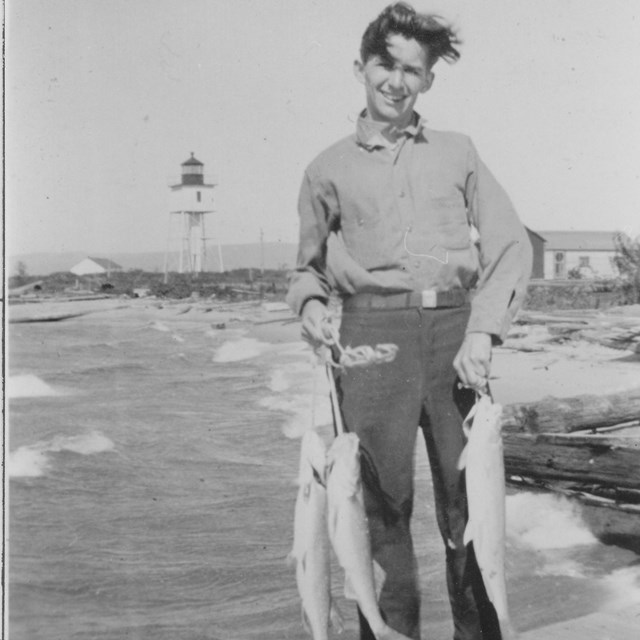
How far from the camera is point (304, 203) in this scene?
3.51 metres

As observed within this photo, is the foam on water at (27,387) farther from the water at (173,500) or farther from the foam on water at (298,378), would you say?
the foam on water at (298,378)

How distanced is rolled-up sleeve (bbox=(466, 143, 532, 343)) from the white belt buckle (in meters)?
0.13

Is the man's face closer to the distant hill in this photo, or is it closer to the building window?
the distant hill

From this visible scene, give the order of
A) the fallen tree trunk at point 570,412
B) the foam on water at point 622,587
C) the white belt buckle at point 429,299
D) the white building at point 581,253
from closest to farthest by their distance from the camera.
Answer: the white belt buckle at point 429,299
the foam on water at point 622,587
the white building at point 581,253
the fallen tree trunk at point 570,412

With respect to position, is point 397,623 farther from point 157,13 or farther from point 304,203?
point 157,13

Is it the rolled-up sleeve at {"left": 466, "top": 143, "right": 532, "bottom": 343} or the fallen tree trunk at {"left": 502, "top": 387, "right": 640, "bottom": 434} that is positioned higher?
the rolled-up sleeve at {"left": 466, "top": 143, "right": 532, "bottom": 343}

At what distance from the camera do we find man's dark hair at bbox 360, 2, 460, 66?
3.50m

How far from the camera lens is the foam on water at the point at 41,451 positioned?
3.79 m

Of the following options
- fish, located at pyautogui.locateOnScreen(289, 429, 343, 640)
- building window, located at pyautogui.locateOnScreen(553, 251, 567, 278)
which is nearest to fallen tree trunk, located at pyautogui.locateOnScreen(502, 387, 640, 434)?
building window, located at pyautogui.locateOnScreen(553, 251, 567, 278)

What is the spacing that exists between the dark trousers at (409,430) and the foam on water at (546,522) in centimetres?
77

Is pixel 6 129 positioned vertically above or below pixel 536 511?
above

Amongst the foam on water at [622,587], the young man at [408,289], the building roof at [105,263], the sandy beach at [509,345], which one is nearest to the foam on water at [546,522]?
the foam on water at [622,587]

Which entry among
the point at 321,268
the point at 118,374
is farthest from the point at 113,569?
the point at 321,268

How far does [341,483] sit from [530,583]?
1.22 metres
